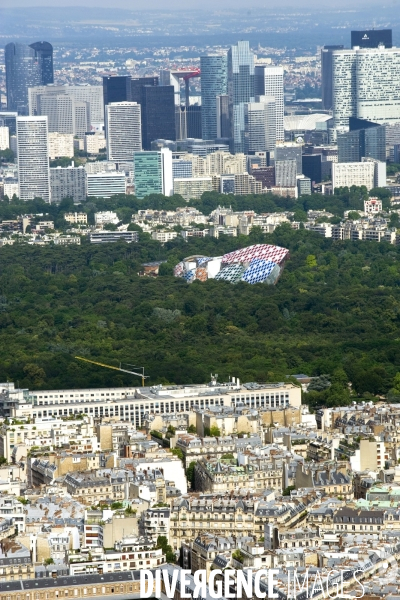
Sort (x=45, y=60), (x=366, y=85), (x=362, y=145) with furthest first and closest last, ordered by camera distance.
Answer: (x=45, y=60) < (x=366, y=85) < (x=362, y=145)

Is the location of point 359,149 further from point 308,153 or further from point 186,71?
point 186,71

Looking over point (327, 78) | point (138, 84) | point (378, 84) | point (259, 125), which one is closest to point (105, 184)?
point (259, 125)

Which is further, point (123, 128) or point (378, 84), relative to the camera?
point (378, 84)

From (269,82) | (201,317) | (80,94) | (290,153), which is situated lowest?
(201,317)

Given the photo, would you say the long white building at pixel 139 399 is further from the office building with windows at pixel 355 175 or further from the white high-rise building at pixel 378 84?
the white high-rise building at pixel 378 84

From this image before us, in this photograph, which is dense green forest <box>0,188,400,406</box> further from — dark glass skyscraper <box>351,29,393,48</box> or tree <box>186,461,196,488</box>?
dark glass skyscraper <box>351,29,393,48</box>

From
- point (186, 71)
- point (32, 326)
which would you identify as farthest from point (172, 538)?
point (186, 71)

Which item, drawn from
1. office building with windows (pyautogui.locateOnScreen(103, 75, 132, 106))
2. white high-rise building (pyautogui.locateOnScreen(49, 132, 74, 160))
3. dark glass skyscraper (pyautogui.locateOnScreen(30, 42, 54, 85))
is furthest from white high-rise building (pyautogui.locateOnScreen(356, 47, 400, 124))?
dark glass skyscraper (pyautogui.locateOnScreen(30, 42, 54, 85))

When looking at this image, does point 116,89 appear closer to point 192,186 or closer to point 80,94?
point 80,94
